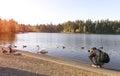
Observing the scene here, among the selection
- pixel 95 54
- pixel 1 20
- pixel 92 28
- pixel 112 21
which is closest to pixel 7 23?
pixel 1 20

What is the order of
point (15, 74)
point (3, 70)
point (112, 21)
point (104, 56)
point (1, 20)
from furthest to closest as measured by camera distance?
point (112, 21) → point (1, 20) → point (104, 56) → point (3, 70) → point (15, 74)

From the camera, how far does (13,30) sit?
18988 centimetres

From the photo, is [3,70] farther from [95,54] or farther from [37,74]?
[95,54]

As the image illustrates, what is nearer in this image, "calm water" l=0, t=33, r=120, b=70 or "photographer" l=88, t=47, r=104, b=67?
"photographer" l=88, t=47, r=104, b=67

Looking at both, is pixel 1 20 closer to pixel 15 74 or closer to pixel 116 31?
pixel 116 31

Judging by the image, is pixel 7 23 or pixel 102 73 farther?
pixel 7 23

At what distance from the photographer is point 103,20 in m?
198

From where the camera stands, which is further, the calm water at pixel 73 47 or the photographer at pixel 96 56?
the calm water at pixel 73 47

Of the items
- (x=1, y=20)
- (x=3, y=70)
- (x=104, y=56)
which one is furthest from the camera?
(x=1, y=20)

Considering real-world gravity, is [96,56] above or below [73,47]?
above

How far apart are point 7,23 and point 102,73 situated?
173 metres

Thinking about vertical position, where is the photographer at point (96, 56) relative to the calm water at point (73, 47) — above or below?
above

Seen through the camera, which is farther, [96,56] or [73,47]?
[73,47]

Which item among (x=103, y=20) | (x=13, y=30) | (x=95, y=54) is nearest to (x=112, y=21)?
(x=103, y=20)
